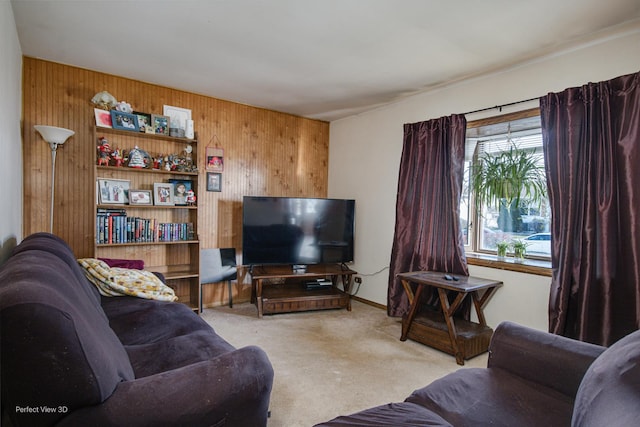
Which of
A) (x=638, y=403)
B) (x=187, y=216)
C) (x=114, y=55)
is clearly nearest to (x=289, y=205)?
(x=187, y=216)

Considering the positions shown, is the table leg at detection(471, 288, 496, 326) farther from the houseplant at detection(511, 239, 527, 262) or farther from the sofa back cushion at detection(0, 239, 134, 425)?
the sofa back cushion at detection(0, 239, 134, 425)

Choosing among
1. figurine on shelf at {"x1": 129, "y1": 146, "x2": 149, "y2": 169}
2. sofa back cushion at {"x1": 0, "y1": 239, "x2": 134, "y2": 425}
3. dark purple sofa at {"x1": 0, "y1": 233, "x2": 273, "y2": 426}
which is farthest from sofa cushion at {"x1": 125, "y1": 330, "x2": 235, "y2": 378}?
figurine on shelf at {"x1": 129, "y1": 146, "x2": 149, "y2": 169}

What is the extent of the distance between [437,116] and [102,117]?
323 cm

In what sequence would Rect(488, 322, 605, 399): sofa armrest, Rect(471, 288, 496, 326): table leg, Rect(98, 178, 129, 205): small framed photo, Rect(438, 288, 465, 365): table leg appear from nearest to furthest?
Rect(488, 322, 605, 399): sofa armrest, Rect(438, 288, 465, 365): table leg, Rect(471, 288, 496, 326): table leg, Rect(98, 178, 129, 205): small framed photo

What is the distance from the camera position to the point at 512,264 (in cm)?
281

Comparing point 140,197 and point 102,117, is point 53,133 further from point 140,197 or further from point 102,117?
point 140,197

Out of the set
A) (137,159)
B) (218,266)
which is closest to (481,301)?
(218,266)

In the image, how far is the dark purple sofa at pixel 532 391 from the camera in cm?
94

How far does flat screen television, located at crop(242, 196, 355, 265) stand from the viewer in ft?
12.1

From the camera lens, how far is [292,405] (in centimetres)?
196

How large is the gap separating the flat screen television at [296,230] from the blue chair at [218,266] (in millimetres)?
293

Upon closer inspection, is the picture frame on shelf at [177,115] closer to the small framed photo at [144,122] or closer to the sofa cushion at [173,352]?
the small framed photo at [144,122]

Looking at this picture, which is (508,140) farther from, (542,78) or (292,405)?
(292,405)

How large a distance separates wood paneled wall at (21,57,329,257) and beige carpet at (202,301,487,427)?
124 cm
